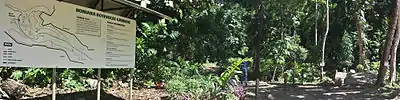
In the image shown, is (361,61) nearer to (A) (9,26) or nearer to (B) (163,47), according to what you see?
(B) (163,47)

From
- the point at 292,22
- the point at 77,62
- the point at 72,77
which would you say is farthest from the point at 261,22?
the point at 77,62

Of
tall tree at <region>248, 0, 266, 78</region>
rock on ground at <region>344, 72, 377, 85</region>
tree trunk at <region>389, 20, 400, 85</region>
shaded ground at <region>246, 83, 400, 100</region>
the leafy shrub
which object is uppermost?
tall tree at <region>248, 0, 266, 78</region>

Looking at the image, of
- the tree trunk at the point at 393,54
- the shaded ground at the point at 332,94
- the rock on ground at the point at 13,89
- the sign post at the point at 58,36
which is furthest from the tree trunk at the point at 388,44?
the rock on ground at the point at 13,89

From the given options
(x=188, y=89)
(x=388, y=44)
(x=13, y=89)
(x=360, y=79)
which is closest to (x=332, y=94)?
(x=388, y=44)

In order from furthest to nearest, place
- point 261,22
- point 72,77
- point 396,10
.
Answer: point 261,22 < point 396,10 < point 72,77

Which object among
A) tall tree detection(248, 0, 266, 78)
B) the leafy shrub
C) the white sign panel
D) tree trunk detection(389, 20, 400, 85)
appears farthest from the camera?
tall tree detection(248, 0, 266, 78)

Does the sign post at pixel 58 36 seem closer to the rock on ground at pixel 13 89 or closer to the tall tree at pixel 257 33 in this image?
the rock on ground at pixel 13 89

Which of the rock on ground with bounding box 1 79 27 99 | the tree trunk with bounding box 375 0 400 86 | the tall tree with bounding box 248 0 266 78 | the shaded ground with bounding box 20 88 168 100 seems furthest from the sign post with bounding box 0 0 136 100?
the tall tree with bounding box 248 0 266 78

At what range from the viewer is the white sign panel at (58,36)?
3.74m

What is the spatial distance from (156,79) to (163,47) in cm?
118

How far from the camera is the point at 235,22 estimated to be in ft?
58.7

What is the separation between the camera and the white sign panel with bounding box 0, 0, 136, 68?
3.74 meters

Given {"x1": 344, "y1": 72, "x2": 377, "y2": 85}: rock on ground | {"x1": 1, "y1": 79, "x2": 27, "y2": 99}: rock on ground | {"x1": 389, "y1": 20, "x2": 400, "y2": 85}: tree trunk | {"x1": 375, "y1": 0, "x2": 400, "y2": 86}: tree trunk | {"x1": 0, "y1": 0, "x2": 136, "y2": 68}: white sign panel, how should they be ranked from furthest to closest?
1. {"x1": 344, "y1": 72, "x2": 377, "y2": 85}: rock on ground
2. {"x1": 389, "y1": 20, "x2": 400, "y2": 85}: tree trunk
3. {"x1": 375, "y1": 0, "x2": 400, "y2": 86}: tree trunk
4. {"x1": 1, "y1": 79, "x2": 27, "y2": 99}: rock on ground
5. {"x1": 0, "y1": 0, "x2": 136, "y2": 68}: white sign panel

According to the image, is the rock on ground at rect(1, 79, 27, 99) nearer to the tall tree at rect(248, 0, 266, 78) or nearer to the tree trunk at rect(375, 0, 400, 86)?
the tree trunk at rect(375, 0, 400, 86)
